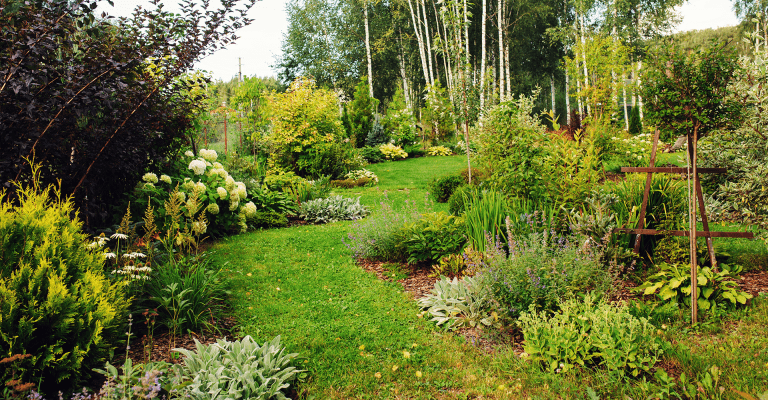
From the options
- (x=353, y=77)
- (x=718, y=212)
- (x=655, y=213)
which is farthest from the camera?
(x=353, y=77)

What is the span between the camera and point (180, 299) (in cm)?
304

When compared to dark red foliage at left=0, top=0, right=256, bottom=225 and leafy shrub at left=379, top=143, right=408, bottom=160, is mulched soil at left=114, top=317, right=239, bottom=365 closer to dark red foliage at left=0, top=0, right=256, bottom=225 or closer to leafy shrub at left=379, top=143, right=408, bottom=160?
dark red foliage at left=0, top=0, right=256, bottom=225

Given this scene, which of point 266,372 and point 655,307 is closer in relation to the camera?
point 266,372

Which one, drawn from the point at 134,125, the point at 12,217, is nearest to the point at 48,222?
the point at 12,217

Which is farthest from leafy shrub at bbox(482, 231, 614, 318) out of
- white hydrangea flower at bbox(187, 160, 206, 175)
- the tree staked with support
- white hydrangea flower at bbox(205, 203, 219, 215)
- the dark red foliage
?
white hydrangea flower at bbox(187, 160, 206, 175)

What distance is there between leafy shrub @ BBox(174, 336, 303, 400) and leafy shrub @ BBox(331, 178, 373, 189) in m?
7.77

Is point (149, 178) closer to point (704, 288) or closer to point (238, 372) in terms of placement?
point (238, 372)

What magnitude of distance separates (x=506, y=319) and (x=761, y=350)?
1.55m

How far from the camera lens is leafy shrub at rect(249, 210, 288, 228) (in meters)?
6.55

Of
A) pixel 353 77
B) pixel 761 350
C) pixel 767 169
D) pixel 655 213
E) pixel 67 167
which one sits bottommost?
pixel 761 350

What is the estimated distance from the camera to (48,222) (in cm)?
229

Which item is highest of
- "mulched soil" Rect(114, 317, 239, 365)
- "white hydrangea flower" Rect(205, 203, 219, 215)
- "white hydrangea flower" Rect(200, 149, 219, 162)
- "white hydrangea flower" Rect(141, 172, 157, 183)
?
"white hydrangea flower" Rect(200, 149, 219, 162)

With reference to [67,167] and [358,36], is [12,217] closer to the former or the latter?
[67,167]

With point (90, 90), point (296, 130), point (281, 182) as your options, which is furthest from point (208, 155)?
point (296, 130)
